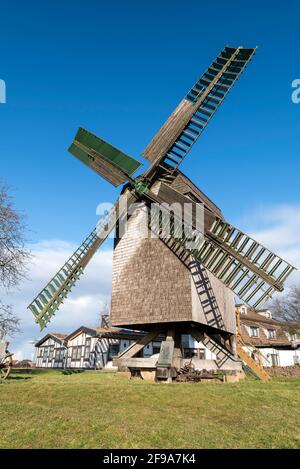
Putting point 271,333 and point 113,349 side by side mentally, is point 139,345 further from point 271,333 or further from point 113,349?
point 271,333

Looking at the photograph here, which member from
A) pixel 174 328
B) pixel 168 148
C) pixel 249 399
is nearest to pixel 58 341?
pixel 174 328

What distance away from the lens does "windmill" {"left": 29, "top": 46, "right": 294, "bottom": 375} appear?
51.5 ft

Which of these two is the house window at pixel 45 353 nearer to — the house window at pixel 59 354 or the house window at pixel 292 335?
the house window at pixel 59 354

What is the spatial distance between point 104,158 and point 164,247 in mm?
5327

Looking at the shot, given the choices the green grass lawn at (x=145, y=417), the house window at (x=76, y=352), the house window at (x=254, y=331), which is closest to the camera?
the green grass lawn at (x=145, y=417)

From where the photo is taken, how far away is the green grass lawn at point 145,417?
6090mm

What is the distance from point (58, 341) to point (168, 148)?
3467cm

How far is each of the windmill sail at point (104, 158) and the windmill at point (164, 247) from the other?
0.15 ft

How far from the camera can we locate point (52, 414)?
779 centimetres

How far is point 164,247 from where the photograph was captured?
1722 cm

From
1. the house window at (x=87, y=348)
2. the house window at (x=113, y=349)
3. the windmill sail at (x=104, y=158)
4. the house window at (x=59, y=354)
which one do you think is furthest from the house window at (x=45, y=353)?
the windmill sail at (x=104, y=158)

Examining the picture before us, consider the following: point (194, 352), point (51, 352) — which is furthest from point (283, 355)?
point (51, 352)

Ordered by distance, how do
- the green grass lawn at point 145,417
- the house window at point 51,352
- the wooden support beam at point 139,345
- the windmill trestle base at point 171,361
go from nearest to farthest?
the green grass lawn at point 145,417 < the windmill trestle base at point 171,361 < the wooden support beam at point 139,345 < the house window at point 51,352
